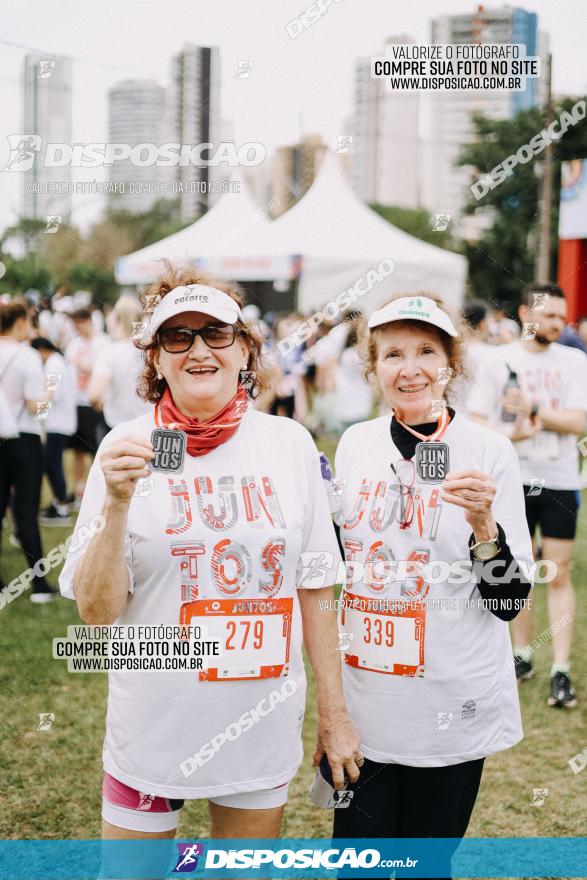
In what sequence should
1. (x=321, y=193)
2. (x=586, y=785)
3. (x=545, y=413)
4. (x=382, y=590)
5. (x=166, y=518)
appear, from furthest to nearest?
1. (x=321, y=193)
2. (x=545, y=413)
3. (x=586, y=785)
4. (x=382, y=590)
5. (x=166, y=518)

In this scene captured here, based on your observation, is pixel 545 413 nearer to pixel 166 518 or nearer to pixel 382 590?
pixel 382 590

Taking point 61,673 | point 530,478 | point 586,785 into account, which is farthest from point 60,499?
point 586,785

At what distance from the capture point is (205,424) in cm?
192

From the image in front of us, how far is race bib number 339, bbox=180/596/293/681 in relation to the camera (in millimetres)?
1933

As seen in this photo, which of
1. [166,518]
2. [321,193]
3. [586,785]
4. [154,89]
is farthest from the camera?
[321,193]

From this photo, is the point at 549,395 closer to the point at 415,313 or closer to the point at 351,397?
the point at 415,313

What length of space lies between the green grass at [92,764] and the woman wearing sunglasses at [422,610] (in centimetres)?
116

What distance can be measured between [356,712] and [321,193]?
11.1 meters

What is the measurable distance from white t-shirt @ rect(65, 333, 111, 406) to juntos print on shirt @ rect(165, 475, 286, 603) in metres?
6.42

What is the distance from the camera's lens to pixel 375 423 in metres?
2.28

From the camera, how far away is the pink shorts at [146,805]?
1.93m

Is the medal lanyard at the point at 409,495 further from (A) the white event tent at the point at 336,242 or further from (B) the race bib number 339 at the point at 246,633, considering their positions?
(A) the white event tent at the point at 336,242

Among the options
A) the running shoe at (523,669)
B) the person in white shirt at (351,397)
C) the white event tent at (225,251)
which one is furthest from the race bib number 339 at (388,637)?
the white event tent at (225,251)

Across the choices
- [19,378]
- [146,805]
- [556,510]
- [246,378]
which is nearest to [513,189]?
[19,378]
